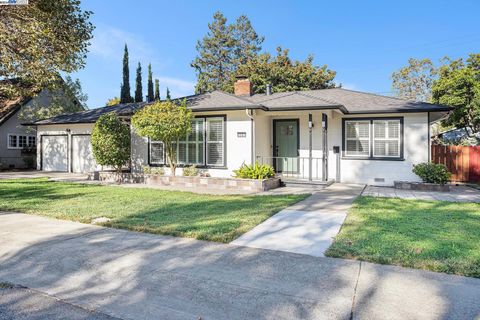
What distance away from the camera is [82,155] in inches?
695

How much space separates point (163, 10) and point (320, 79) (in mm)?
14616

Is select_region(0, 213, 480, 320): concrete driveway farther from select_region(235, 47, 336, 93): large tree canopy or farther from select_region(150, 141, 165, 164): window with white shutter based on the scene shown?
select_region(235, 47, 336, 93): large tree canopy

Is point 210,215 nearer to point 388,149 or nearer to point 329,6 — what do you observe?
point 388,149

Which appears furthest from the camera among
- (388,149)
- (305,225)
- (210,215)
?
(388,149)

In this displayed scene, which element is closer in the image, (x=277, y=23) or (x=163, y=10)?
(x=163, y=10)

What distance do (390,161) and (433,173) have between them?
59.3 inches

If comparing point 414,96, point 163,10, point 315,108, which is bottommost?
point 315,108

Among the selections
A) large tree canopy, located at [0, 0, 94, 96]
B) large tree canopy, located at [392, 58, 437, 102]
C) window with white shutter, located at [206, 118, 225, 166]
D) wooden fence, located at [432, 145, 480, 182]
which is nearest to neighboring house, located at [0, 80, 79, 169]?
large tree canopy, located at [0, 0, 94, 96]

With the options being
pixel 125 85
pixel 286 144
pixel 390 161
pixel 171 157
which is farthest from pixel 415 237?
pixel 125 85

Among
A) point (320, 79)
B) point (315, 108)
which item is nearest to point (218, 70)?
point (320, 79)

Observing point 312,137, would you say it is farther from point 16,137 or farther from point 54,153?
point 16,137

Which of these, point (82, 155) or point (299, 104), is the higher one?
point (299, 104)

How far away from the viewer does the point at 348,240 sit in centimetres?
489

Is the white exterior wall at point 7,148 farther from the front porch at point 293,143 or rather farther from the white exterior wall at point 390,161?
the white exterior wall at point 390,161
